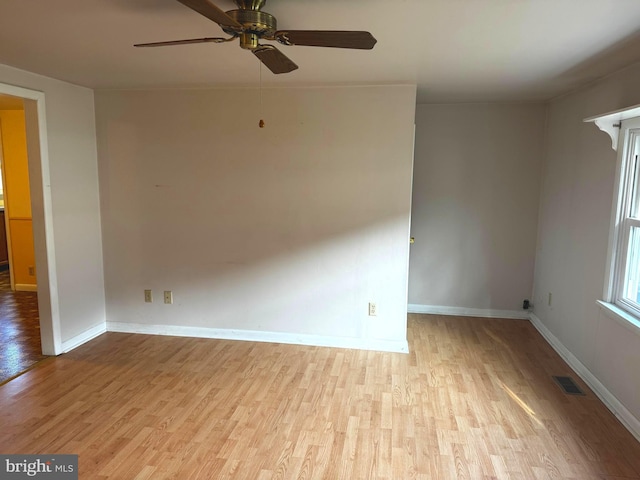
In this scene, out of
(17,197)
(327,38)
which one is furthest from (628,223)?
(17,197)

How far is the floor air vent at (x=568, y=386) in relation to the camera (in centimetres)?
291

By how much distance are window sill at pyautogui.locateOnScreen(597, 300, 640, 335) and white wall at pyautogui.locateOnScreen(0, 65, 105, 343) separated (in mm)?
4088

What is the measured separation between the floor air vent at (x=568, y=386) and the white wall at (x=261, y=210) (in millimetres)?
1191

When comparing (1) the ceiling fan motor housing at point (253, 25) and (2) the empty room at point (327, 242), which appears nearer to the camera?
(1) the ceiling fan motor housing at point (253, 25)

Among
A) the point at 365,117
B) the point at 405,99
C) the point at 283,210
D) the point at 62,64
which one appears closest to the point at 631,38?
the point at 405,99

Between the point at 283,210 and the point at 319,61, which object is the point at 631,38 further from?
the point at 283,210

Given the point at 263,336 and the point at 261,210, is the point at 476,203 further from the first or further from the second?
the point at 263,336

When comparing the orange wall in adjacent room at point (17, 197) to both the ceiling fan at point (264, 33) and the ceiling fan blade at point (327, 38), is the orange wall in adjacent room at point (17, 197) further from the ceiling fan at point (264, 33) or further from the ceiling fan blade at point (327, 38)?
the ceiling fan blade at point (327, 38)

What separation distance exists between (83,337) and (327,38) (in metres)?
3.43

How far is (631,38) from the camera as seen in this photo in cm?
209

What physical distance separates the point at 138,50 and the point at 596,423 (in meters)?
3.54

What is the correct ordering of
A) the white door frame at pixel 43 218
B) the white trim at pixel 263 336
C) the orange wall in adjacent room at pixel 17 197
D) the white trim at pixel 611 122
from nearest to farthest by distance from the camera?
1. the white trim at pixel 611 122
2. the white door frame at pixel 43 218
3. the white trim at pixel 263 336
4. the orange wall in adjacent room at pixel 17 197

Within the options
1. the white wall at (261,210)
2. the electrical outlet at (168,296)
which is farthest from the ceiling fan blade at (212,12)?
the electrical outlet at (168,296)

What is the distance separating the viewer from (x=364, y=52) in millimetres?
2428
